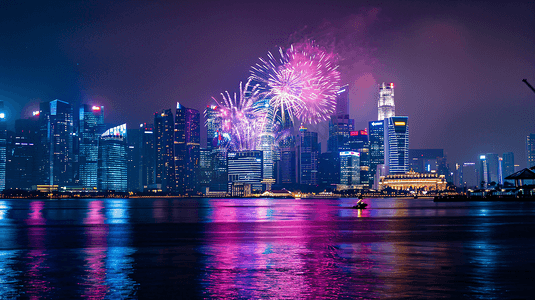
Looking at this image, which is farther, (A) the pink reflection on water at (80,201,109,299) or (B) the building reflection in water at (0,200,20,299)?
(B) the building reflection in water at (0,200,20,299)

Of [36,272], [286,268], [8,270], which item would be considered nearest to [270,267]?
[286,268]

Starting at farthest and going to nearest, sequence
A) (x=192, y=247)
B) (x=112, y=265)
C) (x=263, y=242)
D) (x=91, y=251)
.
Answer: (x=263, y=242)
(x=192, y=247)
(x=91, y=251)
(x=112, y=265)

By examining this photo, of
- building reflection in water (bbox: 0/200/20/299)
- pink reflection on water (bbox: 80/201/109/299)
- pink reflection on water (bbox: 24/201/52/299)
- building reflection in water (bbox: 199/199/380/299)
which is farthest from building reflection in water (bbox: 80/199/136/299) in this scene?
building reflection in water (bbox: 199/199/380/299)

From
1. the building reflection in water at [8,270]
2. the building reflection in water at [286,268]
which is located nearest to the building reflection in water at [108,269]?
the building reflection in water at [8,270]

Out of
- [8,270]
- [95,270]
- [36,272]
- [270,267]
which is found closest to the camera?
[36,272]

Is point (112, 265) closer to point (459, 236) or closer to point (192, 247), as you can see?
point (192, 247)

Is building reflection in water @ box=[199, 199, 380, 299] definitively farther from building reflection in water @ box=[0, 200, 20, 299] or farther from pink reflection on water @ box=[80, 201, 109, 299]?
building reflection in water @ box=[0, 200, 20, 299]

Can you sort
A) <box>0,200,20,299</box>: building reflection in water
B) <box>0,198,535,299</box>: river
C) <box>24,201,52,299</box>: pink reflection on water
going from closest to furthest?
<box>0,198,535,299</box>: river, <box>0,200,20,299</box>: building reflection in water, <box>24,201,52,299</box>: pink reflection on water

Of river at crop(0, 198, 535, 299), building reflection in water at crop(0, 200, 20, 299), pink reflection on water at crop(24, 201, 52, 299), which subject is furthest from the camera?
pink reflection on water at crop(24, 201, 52, 299)

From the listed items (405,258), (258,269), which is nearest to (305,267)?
(258,269)

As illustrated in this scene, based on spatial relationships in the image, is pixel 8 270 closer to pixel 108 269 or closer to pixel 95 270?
pixel 95 270

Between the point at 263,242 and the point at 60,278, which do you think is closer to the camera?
the point at 60,278
